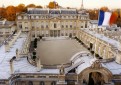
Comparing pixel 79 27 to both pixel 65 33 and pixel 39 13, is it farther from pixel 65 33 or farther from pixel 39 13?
pixel 39 13

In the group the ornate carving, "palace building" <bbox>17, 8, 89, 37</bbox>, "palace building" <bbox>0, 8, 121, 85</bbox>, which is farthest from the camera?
"palace building" <bbox>17, 8, 89, 37</bbox>

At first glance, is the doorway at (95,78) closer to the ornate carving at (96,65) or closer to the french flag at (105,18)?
the ornate carving at (96,65)

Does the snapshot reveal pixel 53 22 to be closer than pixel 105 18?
No

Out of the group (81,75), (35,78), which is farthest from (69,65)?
(35,78)

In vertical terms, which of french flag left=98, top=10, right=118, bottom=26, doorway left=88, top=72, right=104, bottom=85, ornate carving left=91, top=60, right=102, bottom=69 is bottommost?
doorway left=88, top=72, right=104, bottom=85

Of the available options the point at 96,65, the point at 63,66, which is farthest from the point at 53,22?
the point at 96,65

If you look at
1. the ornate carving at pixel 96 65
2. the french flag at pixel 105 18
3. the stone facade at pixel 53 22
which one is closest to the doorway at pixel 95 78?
the ornate carving at pixel 96 65

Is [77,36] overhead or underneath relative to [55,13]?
underneath

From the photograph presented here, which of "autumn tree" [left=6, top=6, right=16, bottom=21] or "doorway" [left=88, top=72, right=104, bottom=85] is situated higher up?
"autumn tree" [left=6, top=6, right=16, bottom=21]

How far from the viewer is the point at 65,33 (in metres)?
85.0

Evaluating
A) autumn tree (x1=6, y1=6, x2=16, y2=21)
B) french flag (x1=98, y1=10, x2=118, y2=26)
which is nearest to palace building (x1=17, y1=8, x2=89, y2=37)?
autumn tree (x1=6, y1=6, x2=16, y2=21)

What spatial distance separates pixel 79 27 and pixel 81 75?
58.8m

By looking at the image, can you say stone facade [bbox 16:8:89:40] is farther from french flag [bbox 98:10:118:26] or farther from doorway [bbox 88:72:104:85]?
doorway [bbox 88:72:104:85]

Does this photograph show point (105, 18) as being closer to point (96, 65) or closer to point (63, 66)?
point (96, 65)
